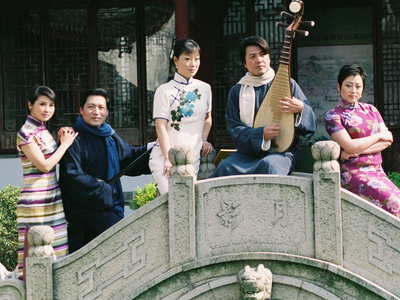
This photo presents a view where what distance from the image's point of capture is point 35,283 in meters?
6.26

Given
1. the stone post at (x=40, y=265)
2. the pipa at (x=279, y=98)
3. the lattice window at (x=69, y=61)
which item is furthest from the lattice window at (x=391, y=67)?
the stone post at (x=40, y=265)

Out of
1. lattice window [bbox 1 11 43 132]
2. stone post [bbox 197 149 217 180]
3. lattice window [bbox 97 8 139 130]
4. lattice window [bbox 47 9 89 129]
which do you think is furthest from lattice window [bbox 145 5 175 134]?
stone post [bbox 197 149 217 180]

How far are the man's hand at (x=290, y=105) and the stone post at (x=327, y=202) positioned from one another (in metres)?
0.64

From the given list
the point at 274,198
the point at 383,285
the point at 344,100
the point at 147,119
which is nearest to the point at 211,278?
the point at 274,198

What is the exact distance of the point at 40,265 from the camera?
6.22m

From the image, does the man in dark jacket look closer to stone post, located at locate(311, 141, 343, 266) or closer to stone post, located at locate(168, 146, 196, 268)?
stone post, located at locate(168, 146, 196, 268)

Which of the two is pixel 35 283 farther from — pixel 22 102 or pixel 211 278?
pixel 22 102

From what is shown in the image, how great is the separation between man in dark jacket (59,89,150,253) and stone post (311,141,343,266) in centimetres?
172

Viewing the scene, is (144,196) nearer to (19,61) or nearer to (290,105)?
(19,61)

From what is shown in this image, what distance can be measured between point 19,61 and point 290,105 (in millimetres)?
5293

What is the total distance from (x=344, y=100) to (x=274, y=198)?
3.70 ft

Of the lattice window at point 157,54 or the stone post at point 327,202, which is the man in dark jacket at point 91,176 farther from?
the lattice window at point 157,54

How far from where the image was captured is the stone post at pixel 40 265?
616 centimetres

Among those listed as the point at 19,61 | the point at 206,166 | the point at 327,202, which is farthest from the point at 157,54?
the point at 327,202
